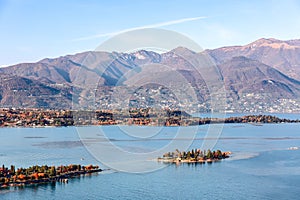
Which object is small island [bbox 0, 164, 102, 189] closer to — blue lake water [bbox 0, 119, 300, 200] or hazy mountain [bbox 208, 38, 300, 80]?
blue lake water [bbox 0, 119, 300, 200]

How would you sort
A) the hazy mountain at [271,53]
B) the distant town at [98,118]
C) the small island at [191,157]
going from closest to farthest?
the small island at [191,157] → the distant town at [98,118] → the hazy mountain at [271,53]

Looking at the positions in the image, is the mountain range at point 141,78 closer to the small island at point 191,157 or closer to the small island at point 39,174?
the small island at point 191,157

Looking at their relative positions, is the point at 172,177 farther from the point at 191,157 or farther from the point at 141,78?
the point at 141,78

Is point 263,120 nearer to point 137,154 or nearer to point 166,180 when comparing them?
point 137,154

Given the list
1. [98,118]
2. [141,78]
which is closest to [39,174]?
[141,78]

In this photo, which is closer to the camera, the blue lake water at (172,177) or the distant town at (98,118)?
the blue lake water at (172,177)

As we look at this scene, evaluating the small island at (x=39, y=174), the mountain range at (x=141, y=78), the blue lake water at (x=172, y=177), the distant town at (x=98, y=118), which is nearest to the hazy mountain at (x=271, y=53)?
the mountain range at (x=141, y=78)
